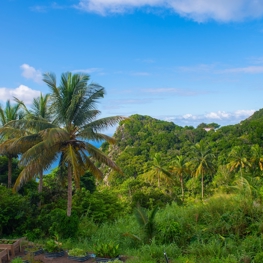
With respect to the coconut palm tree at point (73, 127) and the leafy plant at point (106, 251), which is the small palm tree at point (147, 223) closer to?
the leafy plant at point (106, 251)

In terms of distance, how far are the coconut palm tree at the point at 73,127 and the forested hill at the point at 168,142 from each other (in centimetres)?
2436

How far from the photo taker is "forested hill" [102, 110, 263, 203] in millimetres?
44469

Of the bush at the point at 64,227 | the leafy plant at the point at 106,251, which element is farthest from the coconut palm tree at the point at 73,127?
the leafy plant at the point at 106,251

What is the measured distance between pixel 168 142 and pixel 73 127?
171 feet

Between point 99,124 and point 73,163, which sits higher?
point 99,124

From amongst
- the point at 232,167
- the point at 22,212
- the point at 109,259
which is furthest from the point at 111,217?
the point at 232,167

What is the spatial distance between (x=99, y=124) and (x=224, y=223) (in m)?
5.92

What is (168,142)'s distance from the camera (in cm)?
6366

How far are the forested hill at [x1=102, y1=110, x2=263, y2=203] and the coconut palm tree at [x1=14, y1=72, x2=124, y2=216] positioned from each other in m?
24.4

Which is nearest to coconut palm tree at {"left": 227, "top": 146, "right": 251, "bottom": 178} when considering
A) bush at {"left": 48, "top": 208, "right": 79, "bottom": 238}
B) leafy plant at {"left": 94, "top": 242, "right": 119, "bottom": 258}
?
bush at {"left": 48, "top": 208, "right": 79, "bottom": 238}

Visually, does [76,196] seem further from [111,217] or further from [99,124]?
[99,124]

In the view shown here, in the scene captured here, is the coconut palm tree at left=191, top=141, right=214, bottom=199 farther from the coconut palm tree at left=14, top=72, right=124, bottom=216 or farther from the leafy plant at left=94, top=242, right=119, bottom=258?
the leafy plant at left=94, top=242, right=119, bottom=258

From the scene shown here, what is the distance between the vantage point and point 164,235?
905cm

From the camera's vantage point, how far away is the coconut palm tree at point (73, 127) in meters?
12.0
